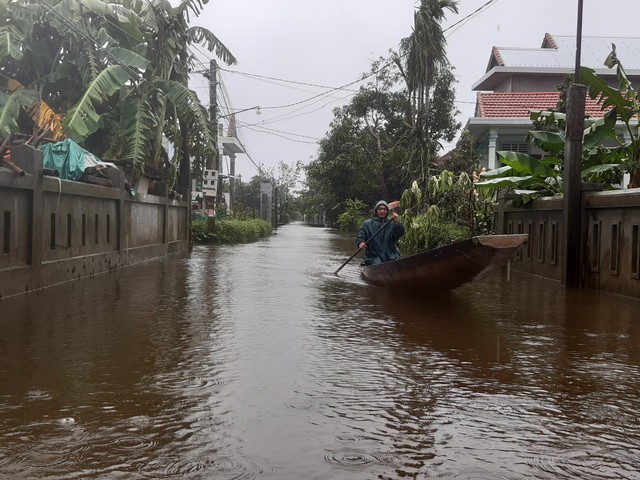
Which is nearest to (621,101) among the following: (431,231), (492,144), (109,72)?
(431,231)

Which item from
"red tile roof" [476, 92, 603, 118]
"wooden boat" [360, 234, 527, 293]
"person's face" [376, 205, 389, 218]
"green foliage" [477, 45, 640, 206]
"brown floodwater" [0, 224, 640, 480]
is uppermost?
"red tile roof" [476, 92, 603, 118]

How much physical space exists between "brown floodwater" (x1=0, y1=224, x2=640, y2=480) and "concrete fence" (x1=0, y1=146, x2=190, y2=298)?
Result: 827 mm

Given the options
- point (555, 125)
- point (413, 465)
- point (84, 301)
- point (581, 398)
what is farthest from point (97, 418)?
point (555, 125)

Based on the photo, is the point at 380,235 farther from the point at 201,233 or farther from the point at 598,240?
the point at 201,233

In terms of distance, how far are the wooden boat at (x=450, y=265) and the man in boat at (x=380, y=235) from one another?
635 mm

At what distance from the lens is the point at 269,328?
317 inches

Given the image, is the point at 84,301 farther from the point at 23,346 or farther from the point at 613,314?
the point at 613,314

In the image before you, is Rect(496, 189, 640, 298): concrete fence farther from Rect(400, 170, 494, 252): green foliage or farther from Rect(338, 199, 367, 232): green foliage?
Rect(338, 199, 367, 232): green foliage

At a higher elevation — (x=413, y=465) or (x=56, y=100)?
(x=56, y=100)

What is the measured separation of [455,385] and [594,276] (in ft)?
25.7

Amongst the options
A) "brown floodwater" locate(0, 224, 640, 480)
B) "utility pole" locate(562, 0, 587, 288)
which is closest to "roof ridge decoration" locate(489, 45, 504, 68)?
"utility pole" locate(562, 0, 587, 288)

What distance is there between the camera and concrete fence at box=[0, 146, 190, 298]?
10.4 m

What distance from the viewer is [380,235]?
42.4ft

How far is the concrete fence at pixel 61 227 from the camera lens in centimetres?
1041
